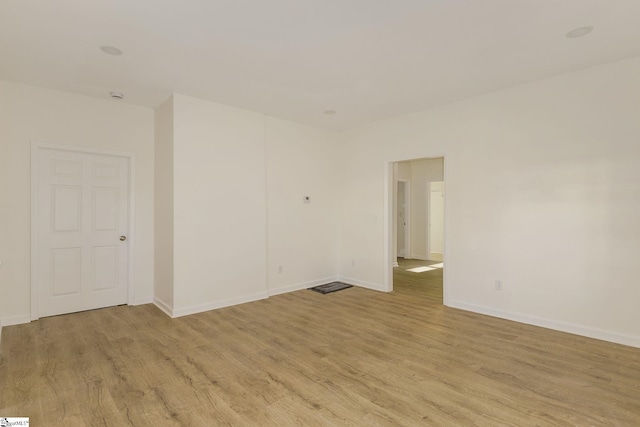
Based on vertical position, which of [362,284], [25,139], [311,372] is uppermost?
[25,139]

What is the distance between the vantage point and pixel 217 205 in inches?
179

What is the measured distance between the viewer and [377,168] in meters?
5.54

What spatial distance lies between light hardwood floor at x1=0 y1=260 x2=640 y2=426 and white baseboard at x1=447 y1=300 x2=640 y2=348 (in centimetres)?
13

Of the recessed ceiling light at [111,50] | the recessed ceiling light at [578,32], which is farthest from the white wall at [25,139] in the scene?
the recessed ceiling light at [578,32]

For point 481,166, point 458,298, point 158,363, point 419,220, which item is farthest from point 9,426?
point 419,220

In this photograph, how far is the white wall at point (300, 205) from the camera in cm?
528

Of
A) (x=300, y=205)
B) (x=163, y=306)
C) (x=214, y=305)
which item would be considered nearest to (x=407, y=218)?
(x=300, y=205)

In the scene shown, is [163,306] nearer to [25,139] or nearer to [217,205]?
[217,205]

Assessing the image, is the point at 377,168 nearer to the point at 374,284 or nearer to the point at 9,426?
the point at 374,284

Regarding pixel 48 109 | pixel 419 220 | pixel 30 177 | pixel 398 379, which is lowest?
pixel 398 379

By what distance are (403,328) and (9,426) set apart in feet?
10.9

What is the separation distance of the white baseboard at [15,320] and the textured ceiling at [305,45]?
270 cm

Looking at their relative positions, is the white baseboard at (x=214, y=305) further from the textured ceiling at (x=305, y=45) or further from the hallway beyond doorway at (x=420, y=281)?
the textured ceiling at (x=305, y=45)

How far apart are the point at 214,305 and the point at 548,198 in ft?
14.1
